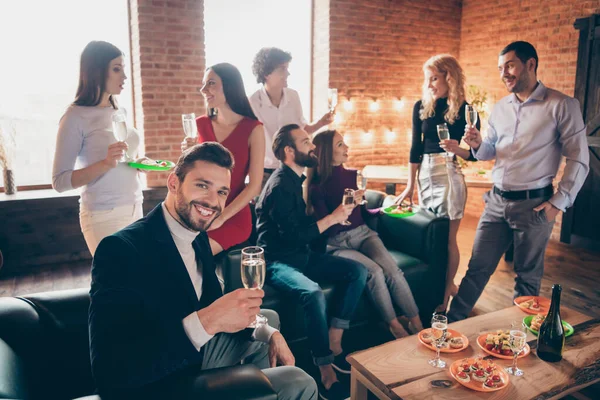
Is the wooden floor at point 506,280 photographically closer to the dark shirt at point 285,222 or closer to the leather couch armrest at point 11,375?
the dark shirt at point 285,222

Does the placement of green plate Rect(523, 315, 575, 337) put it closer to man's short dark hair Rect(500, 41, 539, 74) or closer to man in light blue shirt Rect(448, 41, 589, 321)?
man in light blue shirt Rect(448, 41, 589, 321)

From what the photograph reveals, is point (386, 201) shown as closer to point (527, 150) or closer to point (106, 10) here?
point (527, 150)

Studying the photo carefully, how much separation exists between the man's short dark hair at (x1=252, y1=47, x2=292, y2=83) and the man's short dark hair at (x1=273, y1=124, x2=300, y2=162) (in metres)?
0.95

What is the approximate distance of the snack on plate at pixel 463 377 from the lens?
1783mm

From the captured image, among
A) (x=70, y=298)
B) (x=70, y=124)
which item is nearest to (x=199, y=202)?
(x=70, y=298)

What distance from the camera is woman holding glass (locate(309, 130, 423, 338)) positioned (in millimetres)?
2975

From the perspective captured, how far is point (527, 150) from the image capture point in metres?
2.79

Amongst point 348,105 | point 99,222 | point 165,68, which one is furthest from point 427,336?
point 348,105

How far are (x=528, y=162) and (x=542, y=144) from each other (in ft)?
0.41

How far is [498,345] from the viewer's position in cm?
201

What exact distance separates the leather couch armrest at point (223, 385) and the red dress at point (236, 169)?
1.14 meters

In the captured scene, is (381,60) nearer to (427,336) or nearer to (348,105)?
(348,105)

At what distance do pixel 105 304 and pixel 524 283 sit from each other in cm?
248

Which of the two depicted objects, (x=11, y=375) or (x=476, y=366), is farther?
(x=476, y=366)
